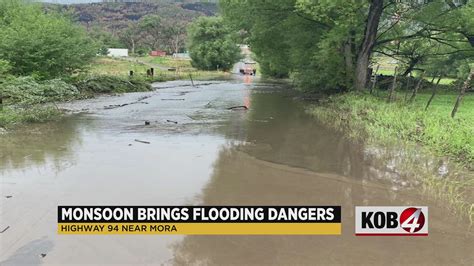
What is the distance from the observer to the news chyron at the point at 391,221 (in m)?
6.06

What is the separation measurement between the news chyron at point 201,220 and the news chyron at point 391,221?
36 cm

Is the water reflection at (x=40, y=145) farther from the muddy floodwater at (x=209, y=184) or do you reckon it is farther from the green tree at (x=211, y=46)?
the green tree at (x=211, y=46)

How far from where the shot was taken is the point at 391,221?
639 centimetres

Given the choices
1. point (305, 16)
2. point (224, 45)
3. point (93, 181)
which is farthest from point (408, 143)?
point (224, 45)

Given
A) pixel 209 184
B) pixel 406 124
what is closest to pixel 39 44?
pixel 209 184

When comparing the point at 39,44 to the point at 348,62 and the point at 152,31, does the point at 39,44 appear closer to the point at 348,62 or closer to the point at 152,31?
the point at 348,62

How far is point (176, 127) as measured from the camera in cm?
1508


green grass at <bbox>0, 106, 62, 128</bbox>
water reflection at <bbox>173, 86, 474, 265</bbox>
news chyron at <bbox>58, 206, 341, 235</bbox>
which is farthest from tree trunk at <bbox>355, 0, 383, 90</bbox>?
news chyron at <bbox>58, 206, 341, 235</bbox>

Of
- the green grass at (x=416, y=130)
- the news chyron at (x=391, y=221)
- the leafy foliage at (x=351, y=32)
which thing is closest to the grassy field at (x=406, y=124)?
the green grass at (x=416, y=130)

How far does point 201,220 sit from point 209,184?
6.39 feet

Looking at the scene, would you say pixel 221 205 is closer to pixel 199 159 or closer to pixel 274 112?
pixel 199 159

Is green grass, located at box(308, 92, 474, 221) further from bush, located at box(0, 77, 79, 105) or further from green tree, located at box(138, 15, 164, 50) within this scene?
green tree, located at box(138, 15, 164, 50)

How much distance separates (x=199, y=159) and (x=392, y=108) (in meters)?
8.76

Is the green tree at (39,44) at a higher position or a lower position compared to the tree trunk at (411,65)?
higher
